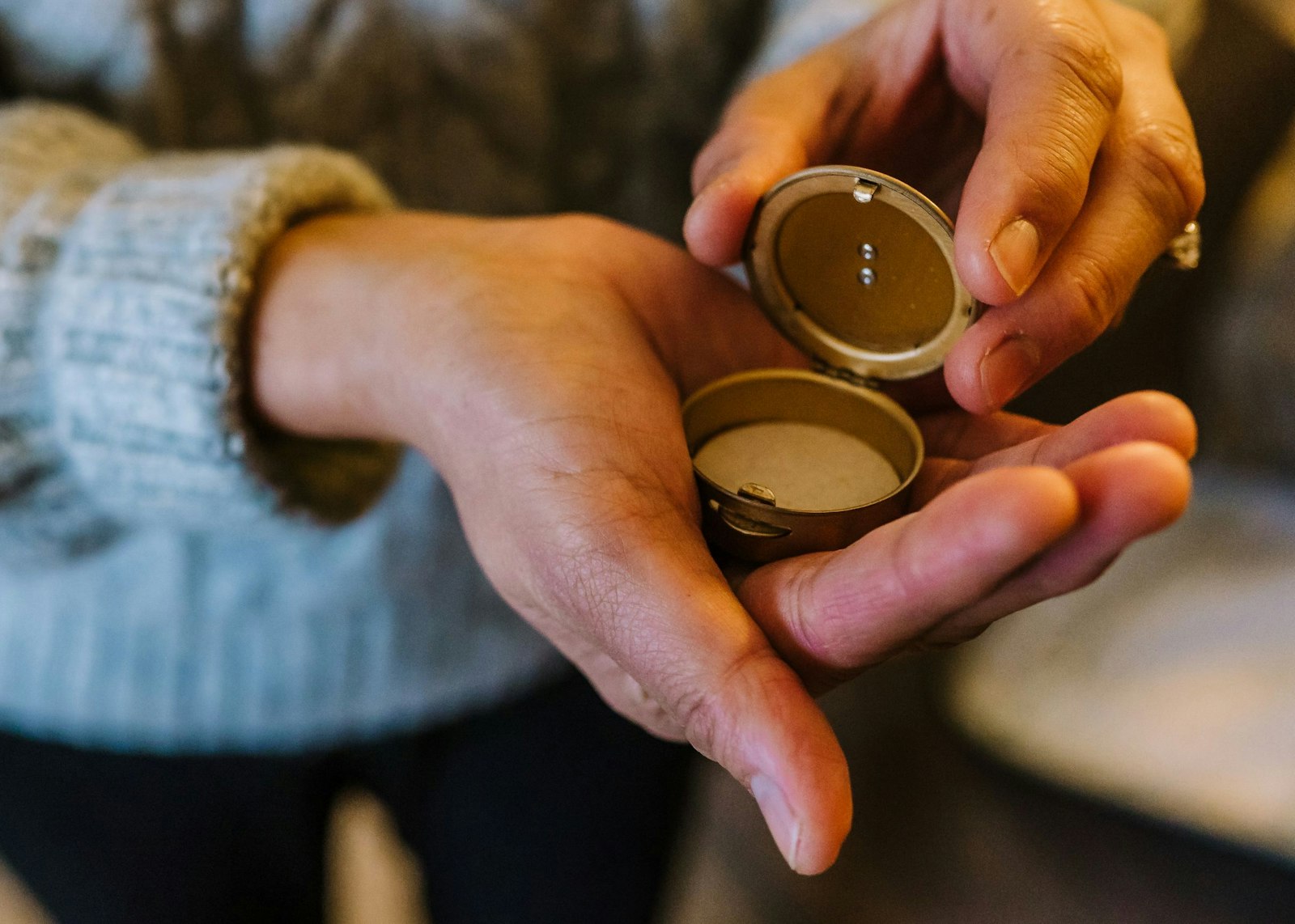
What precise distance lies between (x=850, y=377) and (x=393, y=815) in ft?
2.10

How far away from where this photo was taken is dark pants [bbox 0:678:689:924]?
86 cm

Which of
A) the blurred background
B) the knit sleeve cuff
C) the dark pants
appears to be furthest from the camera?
the blurred background

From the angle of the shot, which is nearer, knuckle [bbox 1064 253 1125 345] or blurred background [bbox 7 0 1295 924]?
knuckle [bbox 1064 253 1125 345]

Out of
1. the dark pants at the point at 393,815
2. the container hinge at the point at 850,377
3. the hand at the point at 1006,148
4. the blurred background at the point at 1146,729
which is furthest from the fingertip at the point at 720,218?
the blurred background at the point at 1146,729

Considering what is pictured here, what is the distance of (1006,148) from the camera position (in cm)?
53

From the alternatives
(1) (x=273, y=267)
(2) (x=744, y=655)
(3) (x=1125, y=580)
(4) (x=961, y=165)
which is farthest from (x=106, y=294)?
(3) (x=1125, y=580)

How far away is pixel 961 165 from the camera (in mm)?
729

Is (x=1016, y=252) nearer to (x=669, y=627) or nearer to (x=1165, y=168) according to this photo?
(x=1165, y=168)

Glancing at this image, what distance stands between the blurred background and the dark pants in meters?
0.36

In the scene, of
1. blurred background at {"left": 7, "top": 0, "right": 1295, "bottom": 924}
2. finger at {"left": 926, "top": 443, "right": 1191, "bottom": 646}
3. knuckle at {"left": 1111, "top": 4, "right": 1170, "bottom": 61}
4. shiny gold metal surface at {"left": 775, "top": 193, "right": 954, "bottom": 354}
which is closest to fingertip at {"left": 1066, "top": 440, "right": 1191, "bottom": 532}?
finger at {"left": 926, "top": 443, "right": 1191, "bottom": 646}

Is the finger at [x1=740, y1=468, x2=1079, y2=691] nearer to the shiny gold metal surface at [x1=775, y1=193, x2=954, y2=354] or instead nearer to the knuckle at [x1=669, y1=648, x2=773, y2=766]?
the knuckle at [x1=669, y1=648, x2=773, y2=766]

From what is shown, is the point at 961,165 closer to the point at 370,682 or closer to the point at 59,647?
the point at 370,682

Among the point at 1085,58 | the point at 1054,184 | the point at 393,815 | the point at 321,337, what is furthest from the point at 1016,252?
the point at 393,815

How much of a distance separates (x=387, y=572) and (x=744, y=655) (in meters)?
0.47
